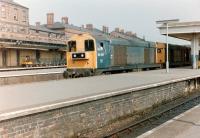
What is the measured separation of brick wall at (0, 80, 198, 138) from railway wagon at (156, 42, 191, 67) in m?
23.0

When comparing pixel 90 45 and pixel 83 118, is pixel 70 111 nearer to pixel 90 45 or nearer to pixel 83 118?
pixel 83 118

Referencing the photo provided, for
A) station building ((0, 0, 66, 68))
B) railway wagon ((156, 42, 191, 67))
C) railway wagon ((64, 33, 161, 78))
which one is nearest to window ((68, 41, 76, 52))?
railway wagon ((64, 33, 161, 78))

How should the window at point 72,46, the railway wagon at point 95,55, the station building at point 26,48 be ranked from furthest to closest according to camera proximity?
1. the station building at point 26,48
2. the window at point 72,46
3. the railway wagon at point 95,55

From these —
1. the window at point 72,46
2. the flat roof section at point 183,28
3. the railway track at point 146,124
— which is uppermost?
the flat roof section at point 183,28

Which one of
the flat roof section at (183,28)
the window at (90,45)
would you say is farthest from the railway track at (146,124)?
the flat roof section at (183,28)

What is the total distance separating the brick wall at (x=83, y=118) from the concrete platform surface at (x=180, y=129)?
6.40 feet

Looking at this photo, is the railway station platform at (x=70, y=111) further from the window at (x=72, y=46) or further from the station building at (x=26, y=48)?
the station building at (x=26, y=48)

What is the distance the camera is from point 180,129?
10.9m

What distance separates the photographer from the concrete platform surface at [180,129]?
1004 centimetres

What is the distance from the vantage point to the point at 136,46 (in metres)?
32.7

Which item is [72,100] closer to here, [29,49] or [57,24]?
[29,49]

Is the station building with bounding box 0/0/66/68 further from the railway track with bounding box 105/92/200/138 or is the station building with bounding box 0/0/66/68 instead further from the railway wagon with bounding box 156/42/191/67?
the railway track with bounding box 105/92/200/138

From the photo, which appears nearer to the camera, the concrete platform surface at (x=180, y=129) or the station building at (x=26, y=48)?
the concrete platform surface at (x=180, y=129)

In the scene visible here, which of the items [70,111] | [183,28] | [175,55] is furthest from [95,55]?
[175,55]
